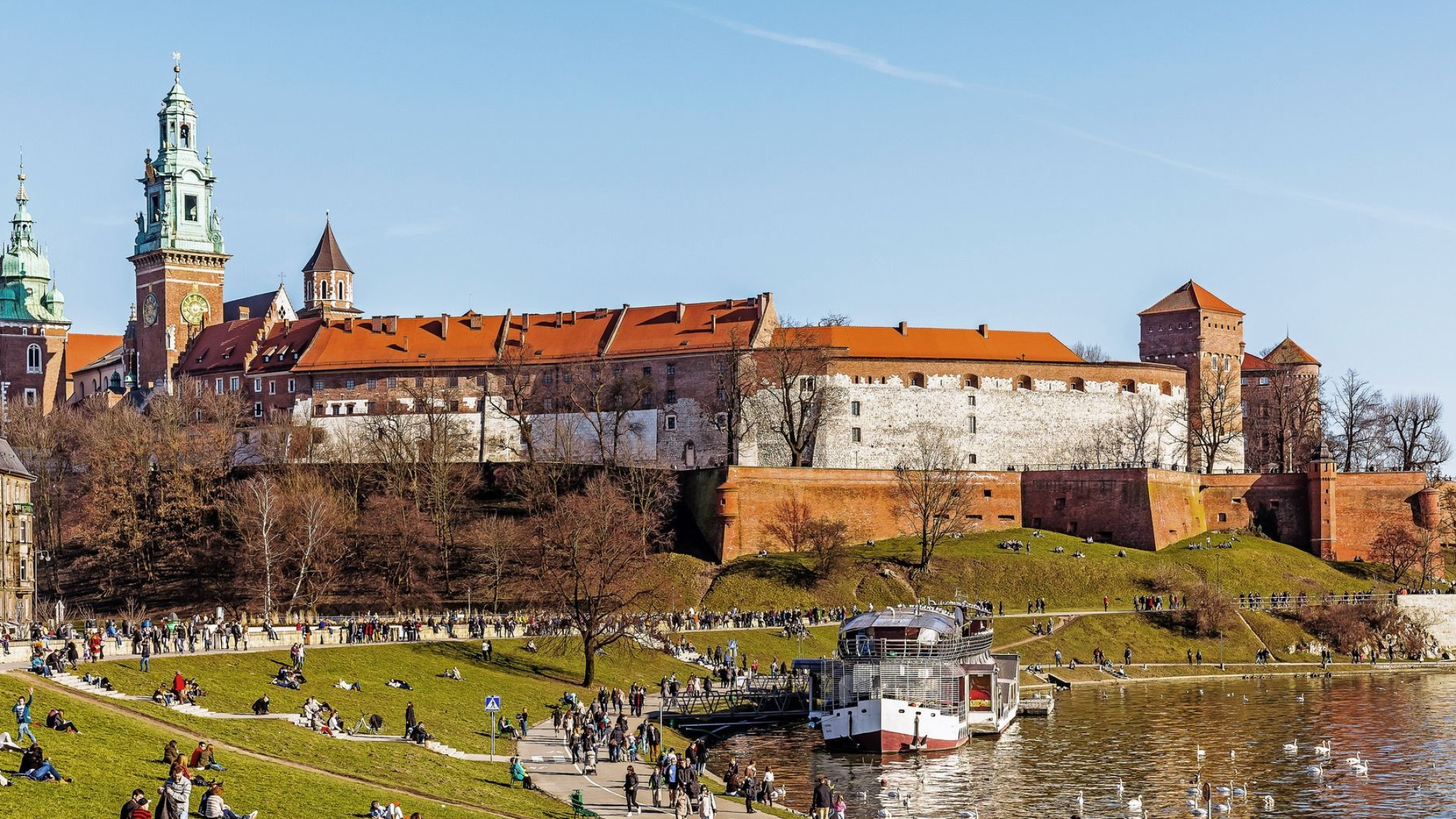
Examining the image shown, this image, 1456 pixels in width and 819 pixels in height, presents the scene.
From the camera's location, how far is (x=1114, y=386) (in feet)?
364

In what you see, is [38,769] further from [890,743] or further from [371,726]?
[890,743]

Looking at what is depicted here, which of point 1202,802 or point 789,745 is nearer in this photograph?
point 1202,802

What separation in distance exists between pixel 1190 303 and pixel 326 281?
64834mm

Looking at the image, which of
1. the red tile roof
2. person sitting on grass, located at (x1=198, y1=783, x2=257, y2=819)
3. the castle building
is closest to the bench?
person sitting on grass, located at (x1=198, y1=783, x2=257, y2=819)

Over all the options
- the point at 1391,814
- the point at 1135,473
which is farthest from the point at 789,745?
the point at 1135,473

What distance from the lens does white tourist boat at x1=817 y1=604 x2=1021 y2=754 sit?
56.5m

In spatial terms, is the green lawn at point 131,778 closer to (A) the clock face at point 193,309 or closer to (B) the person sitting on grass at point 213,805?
(B) the person sitting on grass at point 213,805

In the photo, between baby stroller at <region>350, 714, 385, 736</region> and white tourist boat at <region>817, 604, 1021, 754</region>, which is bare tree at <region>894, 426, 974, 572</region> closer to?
white tourist boat at <region>817, 604, 1021, 754</region>

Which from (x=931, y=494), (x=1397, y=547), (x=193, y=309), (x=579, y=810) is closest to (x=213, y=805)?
(x=579, y=810)

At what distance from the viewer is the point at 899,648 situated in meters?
57.9

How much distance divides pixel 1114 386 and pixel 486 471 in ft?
130

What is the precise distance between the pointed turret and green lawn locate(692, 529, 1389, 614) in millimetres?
56124

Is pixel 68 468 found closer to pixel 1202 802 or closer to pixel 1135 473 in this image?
pixel 1135 473

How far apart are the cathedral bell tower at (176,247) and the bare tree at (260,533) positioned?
4131cm
